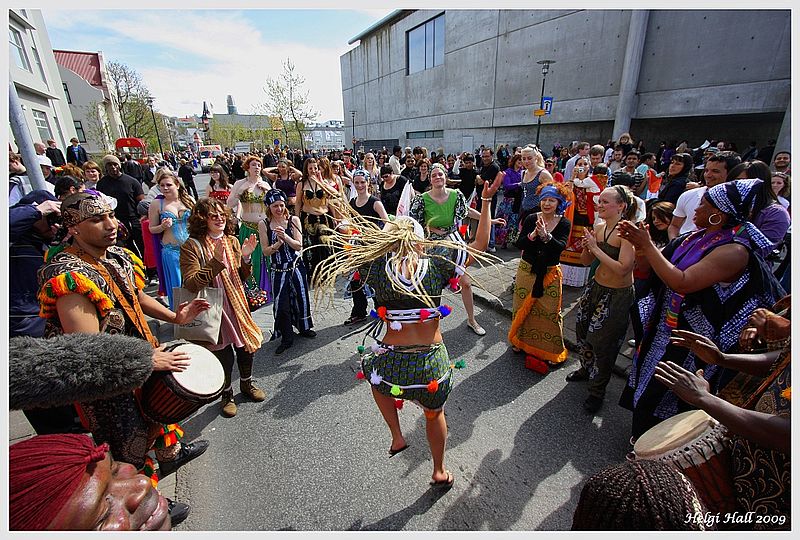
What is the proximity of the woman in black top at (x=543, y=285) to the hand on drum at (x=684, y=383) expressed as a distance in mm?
1950

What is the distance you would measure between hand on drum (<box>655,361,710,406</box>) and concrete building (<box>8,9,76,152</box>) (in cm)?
→ 2366

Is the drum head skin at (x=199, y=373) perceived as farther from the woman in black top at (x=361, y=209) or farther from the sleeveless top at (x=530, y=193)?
the sleeveless top at (x=530, y=193)

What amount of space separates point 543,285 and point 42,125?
27296mm

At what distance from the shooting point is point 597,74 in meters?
16.0

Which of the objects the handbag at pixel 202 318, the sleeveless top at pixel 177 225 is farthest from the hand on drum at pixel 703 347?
the sleeveless top at pixel 177 225

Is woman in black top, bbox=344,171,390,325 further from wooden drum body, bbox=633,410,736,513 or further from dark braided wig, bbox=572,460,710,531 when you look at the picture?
dark braided wig, bbox=572,460,710,531

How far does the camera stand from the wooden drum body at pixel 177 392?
192 cm

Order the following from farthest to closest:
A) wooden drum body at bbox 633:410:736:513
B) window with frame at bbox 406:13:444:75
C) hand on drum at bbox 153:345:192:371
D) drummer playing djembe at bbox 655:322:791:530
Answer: window with frame at bbox 406:13:444:75 → hand on drum at bbox 153:345:192:371 → wooden drum body at bbox 633:410:736:513 → drummer playing djembe at bbox 655:322:791:530

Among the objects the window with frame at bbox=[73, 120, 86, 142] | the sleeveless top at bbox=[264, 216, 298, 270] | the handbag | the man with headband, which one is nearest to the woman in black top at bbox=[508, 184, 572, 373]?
the sleeveless top at bbox=[264, 216, 298, 270]

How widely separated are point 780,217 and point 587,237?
5.82 ft

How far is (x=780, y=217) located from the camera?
10.1 ft

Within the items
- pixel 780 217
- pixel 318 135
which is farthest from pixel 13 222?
pixel 318 135

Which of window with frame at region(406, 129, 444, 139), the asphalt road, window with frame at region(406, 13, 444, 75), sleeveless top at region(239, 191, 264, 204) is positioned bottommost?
the asphalt road

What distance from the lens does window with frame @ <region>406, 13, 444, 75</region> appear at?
25297 mm
